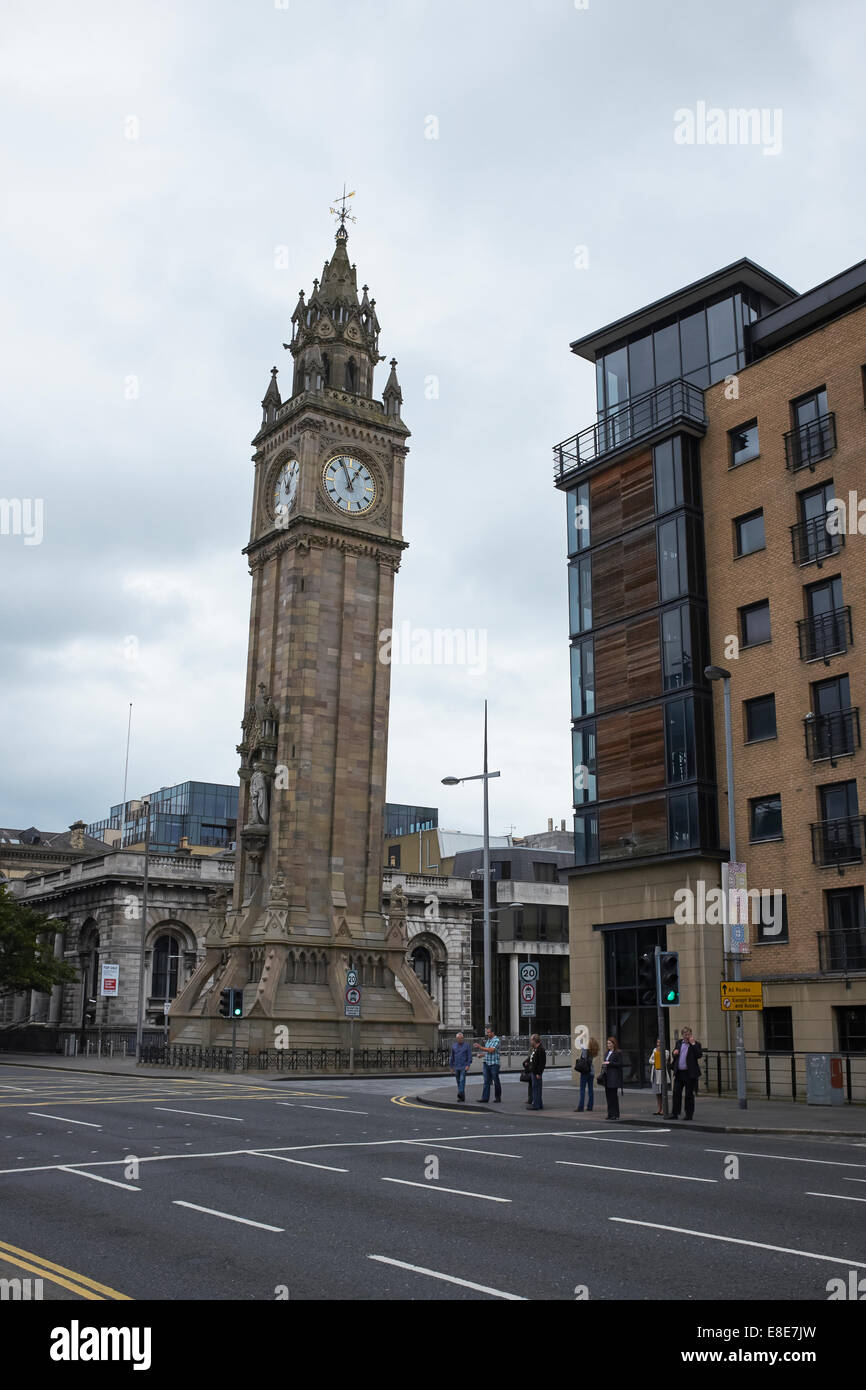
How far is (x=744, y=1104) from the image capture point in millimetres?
28906

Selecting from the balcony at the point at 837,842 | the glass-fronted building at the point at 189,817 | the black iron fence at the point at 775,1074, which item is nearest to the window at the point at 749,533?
the balcony at the point at 837,842

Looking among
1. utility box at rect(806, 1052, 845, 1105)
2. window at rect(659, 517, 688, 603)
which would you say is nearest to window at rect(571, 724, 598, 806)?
window at rect(659, 517, 688, 603)

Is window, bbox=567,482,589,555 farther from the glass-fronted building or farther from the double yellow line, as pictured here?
the glass-fronted building

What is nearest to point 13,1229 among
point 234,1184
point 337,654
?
point 234,1184

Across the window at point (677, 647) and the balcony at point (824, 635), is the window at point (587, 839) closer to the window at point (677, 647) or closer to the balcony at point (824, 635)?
the window at point (677, 647)

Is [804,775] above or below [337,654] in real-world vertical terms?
below

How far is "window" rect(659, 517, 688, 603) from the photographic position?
37562mm

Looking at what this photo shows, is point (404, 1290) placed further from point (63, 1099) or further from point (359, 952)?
point (359, 952)

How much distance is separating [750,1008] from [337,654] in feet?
98.7

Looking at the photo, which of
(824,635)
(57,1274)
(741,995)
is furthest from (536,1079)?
(57,1274)

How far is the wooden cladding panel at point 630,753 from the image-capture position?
37281mm

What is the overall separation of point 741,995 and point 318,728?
2790cm

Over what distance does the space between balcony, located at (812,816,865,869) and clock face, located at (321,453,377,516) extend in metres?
30.7

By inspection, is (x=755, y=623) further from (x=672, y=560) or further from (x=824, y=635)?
(x=672, y=560)
